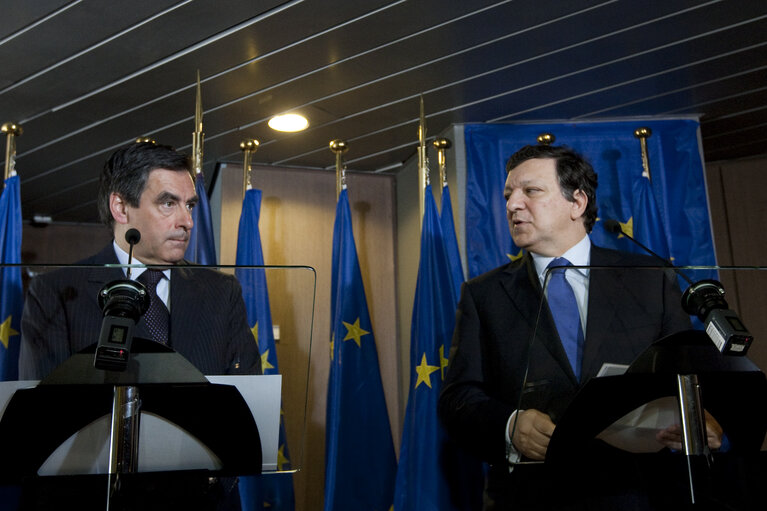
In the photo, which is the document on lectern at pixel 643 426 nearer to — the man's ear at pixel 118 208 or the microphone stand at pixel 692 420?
the microphone stand at pixel 692 420

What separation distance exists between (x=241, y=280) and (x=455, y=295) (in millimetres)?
1917

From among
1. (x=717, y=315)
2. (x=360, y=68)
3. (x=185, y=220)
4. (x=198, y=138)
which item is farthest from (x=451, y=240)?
(x=717, y=315)

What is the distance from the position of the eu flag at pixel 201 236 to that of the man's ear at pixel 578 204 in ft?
5.38

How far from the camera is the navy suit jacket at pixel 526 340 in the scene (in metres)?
1.36

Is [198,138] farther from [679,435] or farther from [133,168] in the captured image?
[679,435]

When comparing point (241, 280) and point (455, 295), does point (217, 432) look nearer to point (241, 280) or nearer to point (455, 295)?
point (241, 280)

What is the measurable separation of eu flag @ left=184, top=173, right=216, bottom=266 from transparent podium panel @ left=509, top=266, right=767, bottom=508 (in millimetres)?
2247

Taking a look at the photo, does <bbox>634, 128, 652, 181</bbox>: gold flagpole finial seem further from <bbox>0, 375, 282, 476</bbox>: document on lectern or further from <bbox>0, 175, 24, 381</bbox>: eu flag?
<bbox>0, 175, 24, 381</bbox>: eu flag

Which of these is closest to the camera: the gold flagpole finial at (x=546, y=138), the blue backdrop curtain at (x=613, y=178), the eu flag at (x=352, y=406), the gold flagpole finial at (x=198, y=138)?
the eu flag at (x=352, y=406)

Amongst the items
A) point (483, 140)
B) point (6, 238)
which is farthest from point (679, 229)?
point (6, 238)

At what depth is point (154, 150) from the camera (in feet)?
7.26

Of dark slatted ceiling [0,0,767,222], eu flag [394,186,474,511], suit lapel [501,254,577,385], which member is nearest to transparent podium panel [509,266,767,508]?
suit lapel [501,254,577,385]

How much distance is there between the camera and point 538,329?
141 centimetres

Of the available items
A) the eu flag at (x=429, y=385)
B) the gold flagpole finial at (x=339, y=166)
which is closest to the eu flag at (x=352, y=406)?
the gold flagpole finial at (x=339, y=166)
